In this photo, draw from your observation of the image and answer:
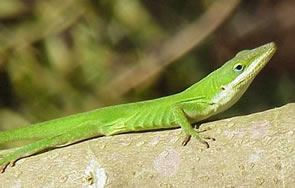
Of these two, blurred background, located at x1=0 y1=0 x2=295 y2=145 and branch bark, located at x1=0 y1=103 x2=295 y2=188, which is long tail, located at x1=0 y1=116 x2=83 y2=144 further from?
blurred background, located at x1=0 y1=0 x2=295 y2=145

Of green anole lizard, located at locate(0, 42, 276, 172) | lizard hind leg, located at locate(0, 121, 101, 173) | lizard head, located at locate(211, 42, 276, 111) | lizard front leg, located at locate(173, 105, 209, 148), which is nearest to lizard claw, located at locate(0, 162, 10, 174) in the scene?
lizard hind leg, located at locate(0, 121, 101, 173)

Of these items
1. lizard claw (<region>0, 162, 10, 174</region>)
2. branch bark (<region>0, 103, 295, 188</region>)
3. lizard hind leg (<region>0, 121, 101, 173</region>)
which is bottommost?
branch bark (<region>0, 103, 295, 188</region>)

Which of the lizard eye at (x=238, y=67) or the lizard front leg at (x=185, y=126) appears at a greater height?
the lizard eye at (x=238, y=67)

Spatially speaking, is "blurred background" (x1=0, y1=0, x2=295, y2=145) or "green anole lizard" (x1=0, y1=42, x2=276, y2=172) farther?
"blurred background" (x1=0, y1=0, x2=295, y2=145)

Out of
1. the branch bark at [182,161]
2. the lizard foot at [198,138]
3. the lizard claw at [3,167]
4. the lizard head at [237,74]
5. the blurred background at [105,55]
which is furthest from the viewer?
the blurred background at [105,55]

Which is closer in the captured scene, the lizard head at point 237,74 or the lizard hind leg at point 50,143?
the lizard hind leg at point 50,143

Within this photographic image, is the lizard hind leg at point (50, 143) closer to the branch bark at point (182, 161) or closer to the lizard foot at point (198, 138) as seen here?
the branch bark at point (182, 161)

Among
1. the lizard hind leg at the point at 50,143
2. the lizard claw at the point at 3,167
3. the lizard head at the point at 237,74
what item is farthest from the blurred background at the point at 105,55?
the lizard claw at the point at 3,167
